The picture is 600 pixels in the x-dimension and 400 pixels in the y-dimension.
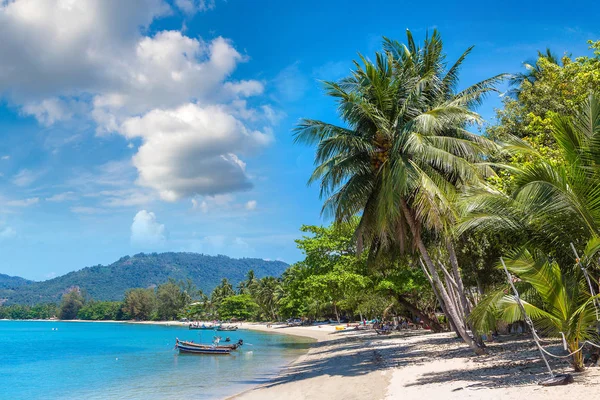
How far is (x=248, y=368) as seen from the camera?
1051 inches

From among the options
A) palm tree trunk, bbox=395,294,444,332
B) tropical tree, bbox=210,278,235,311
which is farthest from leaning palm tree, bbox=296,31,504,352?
tropical tree, bbox=210,278,235,311

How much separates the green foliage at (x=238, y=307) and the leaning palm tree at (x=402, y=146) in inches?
3634

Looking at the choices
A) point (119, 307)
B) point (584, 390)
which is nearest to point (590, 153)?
point (584, 390)

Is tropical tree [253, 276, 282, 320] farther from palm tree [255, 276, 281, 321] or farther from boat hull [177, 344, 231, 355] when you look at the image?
boat hull [177, 344, 231, 355]

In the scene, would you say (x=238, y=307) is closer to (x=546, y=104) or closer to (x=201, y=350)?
(x=201, y=350)

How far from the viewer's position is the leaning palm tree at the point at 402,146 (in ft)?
44.7

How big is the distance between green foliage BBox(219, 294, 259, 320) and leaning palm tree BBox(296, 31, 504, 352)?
92311mm

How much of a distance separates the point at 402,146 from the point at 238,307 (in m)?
97.4

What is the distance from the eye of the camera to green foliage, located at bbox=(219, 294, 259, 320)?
10525cm

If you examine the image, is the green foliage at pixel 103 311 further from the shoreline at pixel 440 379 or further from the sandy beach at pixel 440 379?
the sandy beach at pixel 440 379

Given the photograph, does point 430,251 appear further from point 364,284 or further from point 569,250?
point 569,250

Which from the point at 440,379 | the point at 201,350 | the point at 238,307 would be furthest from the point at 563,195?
the point at 238,307

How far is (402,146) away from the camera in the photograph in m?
14.7

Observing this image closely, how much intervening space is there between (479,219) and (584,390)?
3720mm
